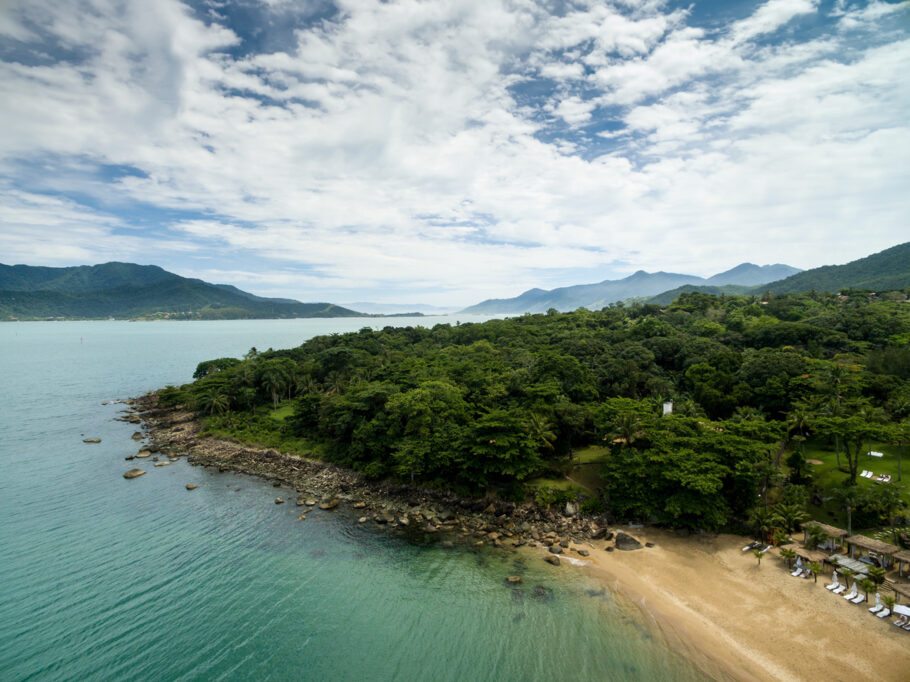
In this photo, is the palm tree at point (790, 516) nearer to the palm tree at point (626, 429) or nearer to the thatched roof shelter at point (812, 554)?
the thatched roof shelter at point (812, 554)

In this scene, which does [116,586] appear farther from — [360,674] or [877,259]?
[877,259]

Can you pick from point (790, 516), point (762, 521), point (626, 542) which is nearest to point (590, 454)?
point (626, 542)

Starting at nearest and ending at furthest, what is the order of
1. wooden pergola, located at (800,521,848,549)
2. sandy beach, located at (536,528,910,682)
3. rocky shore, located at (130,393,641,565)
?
1. sandy beach, located at (536,528,910,682)
2. wooden pergola, located at (800,521,848,549)
3. rocky shore, located at (130,393,641,565)

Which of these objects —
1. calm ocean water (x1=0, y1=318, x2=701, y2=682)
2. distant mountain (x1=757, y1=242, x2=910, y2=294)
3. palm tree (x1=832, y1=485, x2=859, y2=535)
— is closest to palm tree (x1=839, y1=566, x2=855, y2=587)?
palm tree (x1=832, y1=485, x2=859, y2=535)

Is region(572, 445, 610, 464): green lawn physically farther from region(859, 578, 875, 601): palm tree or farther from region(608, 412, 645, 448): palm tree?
region(859, 578, 875, 601): palm tree

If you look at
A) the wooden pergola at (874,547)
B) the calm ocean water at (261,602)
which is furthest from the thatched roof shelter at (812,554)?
the calm ocean water at (261,602)

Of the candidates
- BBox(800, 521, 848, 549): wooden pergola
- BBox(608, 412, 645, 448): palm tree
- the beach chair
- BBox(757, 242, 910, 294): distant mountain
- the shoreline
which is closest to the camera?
the shoreline

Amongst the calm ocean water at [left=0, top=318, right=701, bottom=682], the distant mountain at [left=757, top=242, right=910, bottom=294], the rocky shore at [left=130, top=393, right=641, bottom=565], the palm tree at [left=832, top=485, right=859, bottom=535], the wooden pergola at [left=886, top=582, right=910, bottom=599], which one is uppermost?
the distant mountain at [left=757, top=242, right=910, bottom=294]
